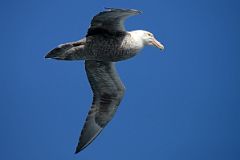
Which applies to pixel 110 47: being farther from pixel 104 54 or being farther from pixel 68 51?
pixel 68 51

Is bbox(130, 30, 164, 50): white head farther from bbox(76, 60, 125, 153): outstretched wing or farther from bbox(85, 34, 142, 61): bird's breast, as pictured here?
bbox(76, 60, 125, 153): outstretched wing

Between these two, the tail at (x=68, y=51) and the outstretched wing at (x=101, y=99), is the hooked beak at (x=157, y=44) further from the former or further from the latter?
the tail at (x=68, y=51)

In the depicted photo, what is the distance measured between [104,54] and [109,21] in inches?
34.3

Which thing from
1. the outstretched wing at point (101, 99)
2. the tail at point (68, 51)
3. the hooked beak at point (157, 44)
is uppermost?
the hooked beak at point (157, 44)

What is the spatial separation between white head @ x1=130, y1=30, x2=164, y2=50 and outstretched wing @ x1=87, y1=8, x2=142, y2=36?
64cm

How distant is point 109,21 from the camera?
12.5 metres

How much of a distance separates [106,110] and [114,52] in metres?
2.25

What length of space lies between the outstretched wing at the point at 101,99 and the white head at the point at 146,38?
1.22 meters

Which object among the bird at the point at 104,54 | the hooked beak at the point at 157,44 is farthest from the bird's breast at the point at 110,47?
the hooked beak at the point at 157,44

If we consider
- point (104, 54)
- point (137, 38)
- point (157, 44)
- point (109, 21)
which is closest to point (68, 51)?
point (104, 54)

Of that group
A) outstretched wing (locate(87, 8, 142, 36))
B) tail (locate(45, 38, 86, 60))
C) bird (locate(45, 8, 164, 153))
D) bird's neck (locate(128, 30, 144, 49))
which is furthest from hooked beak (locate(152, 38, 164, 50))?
tail (locate(45, 38, 86, 60))

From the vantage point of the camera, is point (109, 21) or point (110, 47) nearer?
point (109, 21)

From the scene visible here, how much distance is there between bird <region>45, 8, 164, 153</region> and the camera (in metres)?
12.6

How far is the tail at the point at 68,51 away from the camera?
12.6 metres
